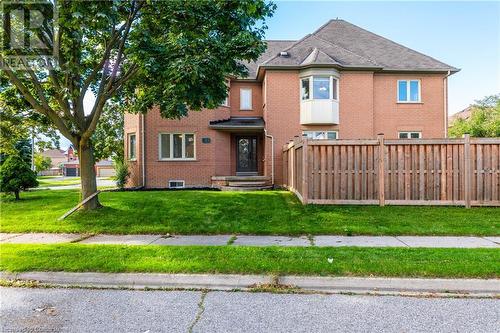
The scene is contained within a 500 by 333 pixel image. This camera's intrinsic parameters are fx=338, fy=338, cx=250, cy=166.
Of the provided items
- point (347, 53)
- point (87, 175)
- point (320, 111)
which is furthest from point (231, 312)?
point (347, 53)

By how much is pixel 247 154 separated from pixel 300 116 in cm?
390

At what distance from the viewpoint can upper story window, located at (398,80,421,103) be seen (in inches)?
730

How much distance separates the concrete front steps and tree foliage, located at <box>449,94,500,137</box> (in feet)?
67.9

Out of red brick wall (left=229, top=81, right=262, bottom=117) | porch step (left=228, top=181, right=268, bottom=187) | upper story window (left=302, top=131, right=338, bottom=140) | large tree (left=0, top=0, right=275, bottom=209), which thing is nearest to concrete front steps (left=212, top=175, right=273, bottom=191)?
porch step (left=228, top=181, right=268, bottom=187)

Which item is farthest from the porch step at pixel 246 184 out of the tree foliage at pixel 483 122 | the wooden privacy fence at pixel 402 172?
the tree foliage at pixel 483 122

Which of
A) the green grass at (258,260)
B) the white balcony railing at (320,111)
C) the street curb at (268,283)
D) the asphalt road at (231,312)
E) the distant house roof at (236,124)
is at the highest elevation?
the white balcony railing at (320,111)

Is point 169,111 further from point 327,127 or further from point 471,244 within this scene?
point 327,127

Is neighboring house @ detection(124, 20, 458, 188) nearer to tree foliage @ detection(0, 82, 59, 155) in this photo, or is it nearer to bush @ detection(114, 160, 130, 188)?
bush @ detection(114, 160, 130, 188)

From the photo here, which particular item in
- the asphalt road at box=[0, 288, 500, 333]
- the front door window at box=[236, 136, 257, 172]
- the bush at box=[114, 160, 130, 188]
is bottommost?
the asphalt road at box=[0, 288, 500, 333]

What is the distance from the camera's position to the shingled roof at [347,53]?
17.3 meters

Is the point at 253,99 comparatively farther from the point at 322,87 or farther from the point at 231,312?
the point at 231,312

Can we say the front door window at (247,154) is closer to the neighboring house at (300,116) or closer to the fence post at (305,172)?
the neighboring house at (300,116)

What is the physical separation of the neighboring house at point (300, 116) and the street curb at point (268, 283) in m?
12.2

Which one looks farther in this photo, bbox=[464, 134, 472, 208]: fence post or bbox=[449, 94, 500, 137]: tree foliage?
bbox=[449, 94, 500, 137]: tree foliage
